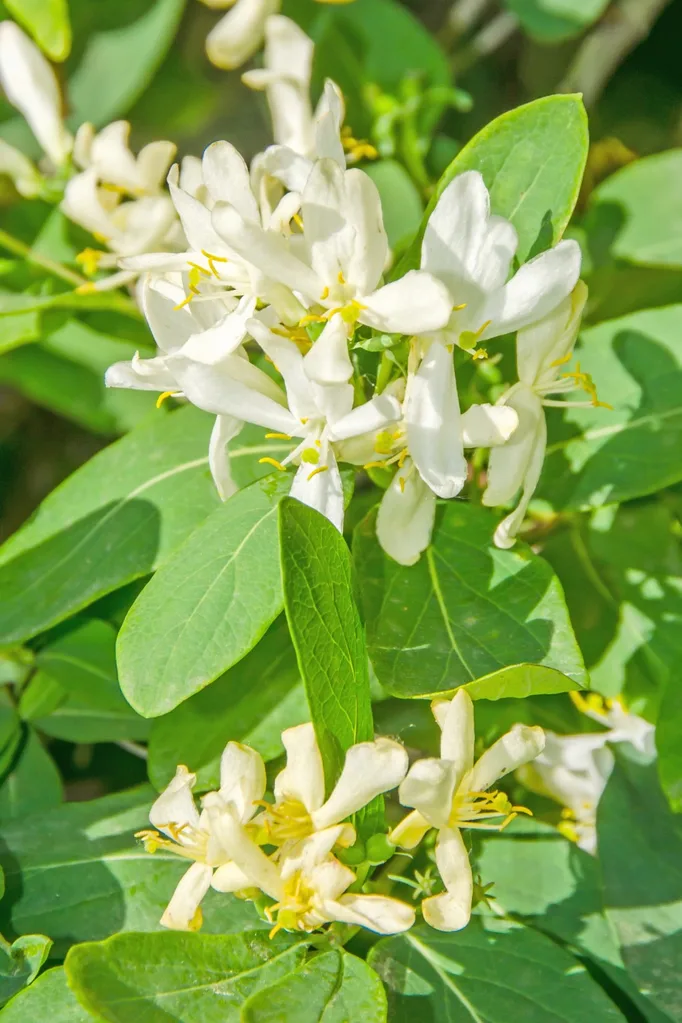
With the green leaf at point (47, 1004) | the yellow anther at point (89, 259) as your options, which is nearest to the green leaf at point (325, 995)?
the green leaf at point (47, 1004)

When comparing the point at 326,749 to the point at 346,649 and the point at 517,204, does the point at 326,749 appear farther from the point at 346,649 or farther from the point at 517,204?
the point at 517,204

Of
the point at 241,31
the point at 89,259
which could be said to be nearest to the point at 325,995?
the point at 89,259

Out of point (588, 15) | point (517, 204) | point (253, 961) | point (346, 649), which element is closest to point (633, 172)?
point (588, 15)

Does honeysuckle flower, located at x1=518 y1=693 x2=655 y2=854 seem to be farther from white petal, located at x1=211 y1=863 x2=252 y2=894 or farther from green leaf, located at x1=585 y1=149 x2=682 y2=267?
green leaf, located at x1=585 y1=149 x2=682 y2=267

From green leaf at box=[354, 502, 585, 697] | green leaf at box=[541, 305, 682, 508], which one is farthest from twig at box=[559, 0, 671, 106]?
green leaf at box=[354, 502, 585, 697]

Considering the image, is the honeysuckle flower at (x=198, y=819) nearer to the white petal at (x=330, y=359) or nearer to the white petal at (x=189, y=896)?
the white petal at (x=189, y=896)

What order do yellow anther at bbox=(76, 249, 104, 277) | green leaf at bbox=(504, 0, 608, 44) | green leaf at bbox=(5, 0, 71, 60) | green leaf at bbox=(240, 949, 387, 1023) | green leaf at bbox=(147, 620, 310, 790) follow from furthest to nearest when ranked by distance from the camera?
green leaf at bbox=(504, 0, 608, 44) → green leaf at bbox=(5, 0, 71, 60) → yellow anther at bbox=(76, 249, 104, 277) → green leaf at bbox=(147, 620, 310, 790) → green leaf at bbox=(240, 949, 387, 1023)

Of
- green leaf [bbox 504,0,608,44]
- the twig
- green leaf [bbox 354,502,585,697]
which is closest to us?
green leaf [bbox 354,502,585,697]
